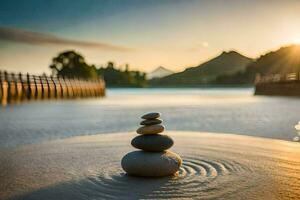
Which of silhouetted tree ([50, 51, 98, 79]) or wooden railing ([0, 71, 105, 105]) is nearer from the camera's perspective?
wooden railing ([0, 71, 105, 105])

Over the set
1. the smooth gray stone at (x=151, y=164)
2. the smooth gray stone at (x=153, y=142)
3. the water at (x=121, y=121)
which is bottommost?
the water at (x=121, y=121)

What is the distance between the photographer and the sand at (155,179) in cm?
607

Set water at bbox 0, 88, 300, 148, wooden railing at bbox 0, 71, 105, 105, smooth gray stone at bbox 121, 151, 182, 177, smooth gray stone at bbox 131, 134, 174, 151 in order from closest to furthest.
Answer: smooth gray stone at bbox 121, 151, 182, 177, smooth gray stone at bbox 131, 134, 174, 151, water at bbox 0, 88, 300, 148, wooden railing at bbox 0, 71, 105, 105

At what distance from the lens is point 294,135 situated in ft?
47.4

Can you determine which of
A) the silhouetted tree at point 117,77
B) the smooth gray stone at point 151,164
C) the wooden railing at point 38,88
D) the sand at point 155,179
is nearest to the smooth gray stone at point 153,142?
the smooth gray stone at point 151,164

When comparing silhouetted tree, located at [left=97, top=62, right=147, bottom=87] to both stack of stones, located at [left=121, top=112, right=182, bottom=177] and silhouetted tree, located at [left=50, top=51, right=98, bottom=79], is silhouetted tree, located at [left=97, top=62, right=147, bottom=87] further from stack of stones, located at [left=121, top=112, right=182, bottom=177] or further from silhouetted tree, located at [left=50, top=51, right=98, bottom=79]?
stack of stones, located at [left=121, top=112, right=182, bottom=177]

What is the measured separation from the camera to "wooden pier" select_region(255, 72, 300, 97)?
160 ft

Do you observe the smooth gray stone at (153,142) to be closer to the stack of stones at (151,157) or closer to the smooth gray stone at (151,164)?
the stack of stones at (151,157)

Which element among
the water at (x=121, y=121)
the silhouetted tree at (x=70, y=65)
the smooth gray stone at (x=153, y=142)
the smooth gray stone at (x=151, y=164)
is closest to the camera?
the smooth gray stone at (x=151, y=164)

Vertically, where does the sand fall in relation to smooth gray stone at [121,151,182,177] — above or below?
below

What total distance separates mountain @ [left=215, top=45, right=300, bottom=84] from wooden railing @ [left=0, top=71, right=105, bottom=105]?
120434 millimetres

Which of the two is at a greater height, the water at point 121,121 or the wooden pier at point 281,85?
the wooden pier at point 281,85

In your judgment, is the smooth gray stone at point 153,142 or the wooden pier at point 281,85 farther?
the wooden pier at point 281,85

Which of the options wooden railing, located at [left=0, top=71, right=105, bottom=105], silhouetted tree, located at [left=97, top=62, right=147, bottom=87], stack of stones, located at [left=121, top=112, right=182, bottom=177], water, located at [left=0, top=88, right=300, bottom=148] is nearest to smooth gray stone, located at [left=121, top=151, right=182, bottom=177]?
stack of stones, located at [left=121, top=112, right=182, bottom=177]
